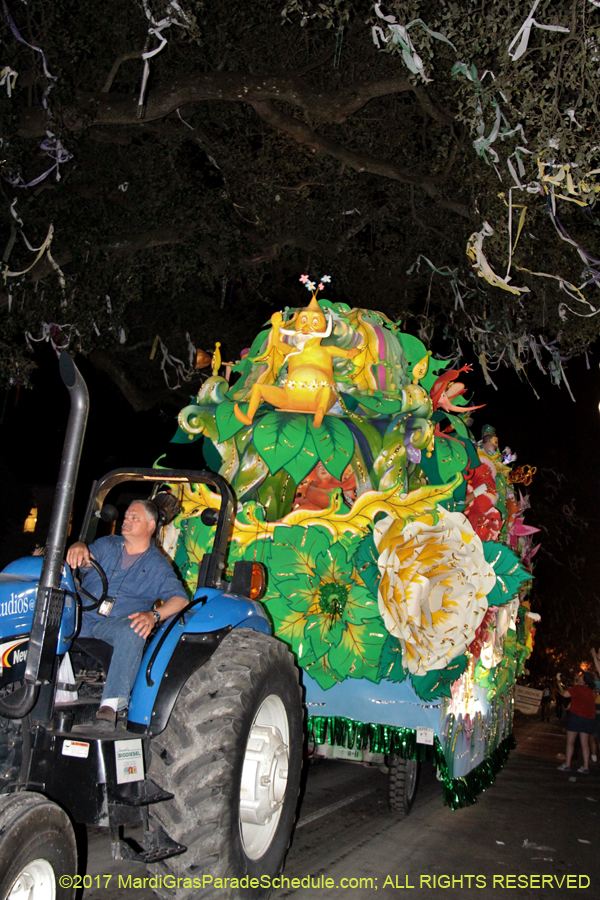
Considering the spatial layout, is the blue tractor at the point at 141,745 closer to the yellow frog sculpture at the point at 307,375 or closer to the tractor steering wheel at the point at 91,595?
the tractor steering wheel at the point at 91,595

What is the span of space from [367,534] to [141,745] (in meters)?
3.05

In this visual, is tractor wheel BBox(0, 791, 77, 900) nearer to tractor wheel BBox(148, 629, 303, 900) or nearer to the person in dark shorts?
tractor wheel BBox(148, 629, 303, 900)

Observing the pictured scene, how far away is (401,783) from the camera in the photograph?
6.27 metres

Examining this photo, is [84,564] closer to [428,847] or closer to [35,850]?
[35,850]

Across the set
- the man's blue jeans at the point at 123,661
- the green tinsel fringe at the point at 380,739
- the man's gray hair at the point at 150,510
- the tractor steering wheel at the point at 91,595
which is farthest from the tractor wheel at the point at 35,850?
the green tinsel fringe at the point at 380,739

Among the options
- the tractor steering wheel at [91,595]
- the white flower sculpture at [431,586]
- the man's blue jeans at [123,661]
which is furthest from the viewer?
the white flower sculpture at [431,586]

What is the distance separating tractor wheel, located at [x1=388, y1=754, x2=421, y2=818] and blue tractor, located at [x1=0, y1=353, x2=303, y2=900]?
2633mm

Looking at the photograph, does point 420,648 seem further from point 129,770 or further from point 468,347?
point 468,347

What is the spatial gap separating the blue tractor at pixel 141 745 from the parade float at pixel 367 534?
1795mm

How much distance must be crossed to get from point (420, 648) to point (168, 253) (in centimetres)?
785

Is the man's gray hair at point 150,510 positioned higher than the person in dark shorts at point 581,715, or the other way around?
the man's gray hair at point 150,510

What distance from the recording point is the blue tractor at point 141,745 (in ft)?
8.93

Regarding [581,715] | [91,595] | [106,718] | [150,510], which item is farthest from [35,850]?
[581,715]

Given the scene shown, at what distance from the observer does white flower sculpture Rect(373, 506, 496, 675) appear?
5340mm
